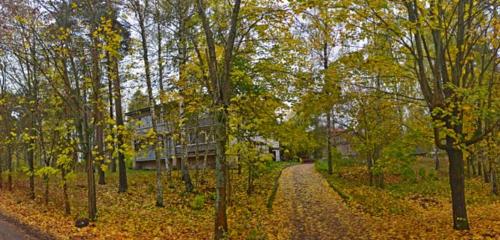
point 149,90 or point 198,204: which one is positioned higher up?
point 149,90

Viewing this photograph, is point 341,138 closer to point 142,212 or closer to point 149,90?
point 149,90

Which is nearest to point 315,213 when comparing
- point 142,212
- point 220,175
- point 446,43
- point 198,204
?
point 198,204

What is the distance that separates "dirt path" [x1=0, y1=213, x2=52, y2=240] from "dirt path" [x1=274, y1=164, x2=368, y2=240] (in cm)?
682

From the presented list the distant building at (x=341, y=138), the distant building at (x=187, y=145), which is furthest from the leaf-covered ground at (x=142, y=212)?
the distant building at (x=341, y=138)

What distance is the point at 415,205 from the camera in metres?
17.8

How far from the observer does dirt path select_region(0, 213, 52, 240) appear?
32.8 feet

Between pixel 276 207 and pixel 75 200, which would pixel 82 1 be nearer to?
pixel 75 200

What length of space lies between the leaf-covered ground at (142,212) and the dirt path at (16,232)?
1.00 ft

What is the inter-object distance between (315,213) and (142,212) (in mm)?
Answer: 6360

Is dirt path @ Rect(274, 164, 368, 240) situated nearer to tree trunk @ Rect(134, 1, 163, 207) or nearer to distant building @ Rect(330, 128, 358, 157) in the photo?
distant building @ Rect(330, 128, 358, 157)

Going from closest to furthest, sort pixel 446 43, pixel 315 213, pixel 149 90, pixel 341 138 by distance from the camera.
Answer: pixel 446 43 < pixel 315 213 < pixel 149 90 < pixel 341 138

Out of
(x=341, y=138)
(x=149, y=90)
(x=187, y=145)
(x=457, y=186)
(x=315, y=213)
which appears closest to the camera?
(x=457, y=186)

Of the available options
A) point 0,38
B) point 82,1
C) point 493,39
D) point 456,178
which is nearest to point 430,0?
point 493,39

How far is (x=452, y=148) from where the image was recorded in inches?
405
